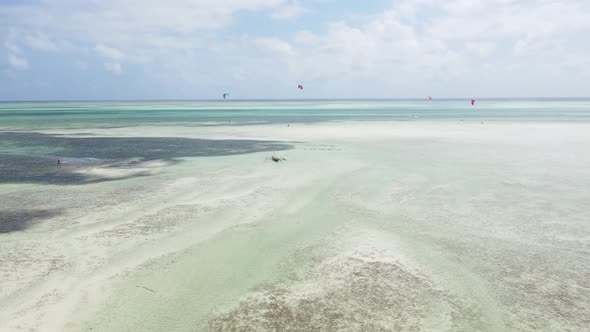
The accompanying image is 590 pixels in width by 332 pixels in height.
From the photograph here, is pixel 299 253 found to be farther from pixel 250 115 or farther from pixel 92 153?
pixel 250 115

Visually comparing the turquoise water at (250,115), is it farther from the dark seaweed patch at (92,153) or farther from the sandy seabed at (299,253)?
the sandy seabed at (299,253)

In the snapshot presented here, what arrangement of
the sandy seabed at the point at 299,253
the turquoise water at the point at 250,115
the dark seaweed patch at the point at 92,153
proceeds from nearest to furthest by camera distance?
the sandy seabed at the point at 299,253 < the dark seaweed patch at the point at 92,153 < the turquoise water at the point at 250,115

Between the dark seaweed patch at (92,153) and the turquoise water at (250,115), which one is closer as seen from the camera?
the dark seaweed patch at (92,153)

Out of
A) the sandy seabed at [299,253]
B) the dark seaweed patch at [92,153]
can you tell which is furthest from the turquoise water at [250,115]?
the sandy seabed at [299,253]

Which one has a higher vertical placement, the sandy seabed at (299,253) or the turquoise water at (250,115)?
the turquoise water at (250,115)

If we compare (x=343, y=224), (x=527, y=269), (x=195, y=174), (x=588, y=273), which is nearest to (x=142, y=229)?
(x=343, y=224)

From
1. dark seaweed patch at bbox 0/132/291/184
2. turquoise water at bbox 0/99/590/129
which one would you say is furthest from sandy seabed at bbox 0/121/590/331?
turquoise water at bbox 0/99/590/129

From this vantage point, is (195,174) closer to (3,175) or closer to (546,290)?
(3,175)

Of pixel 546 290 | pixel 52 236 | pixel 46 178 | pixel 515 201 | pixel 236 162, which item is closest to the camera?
pixel 546 290
